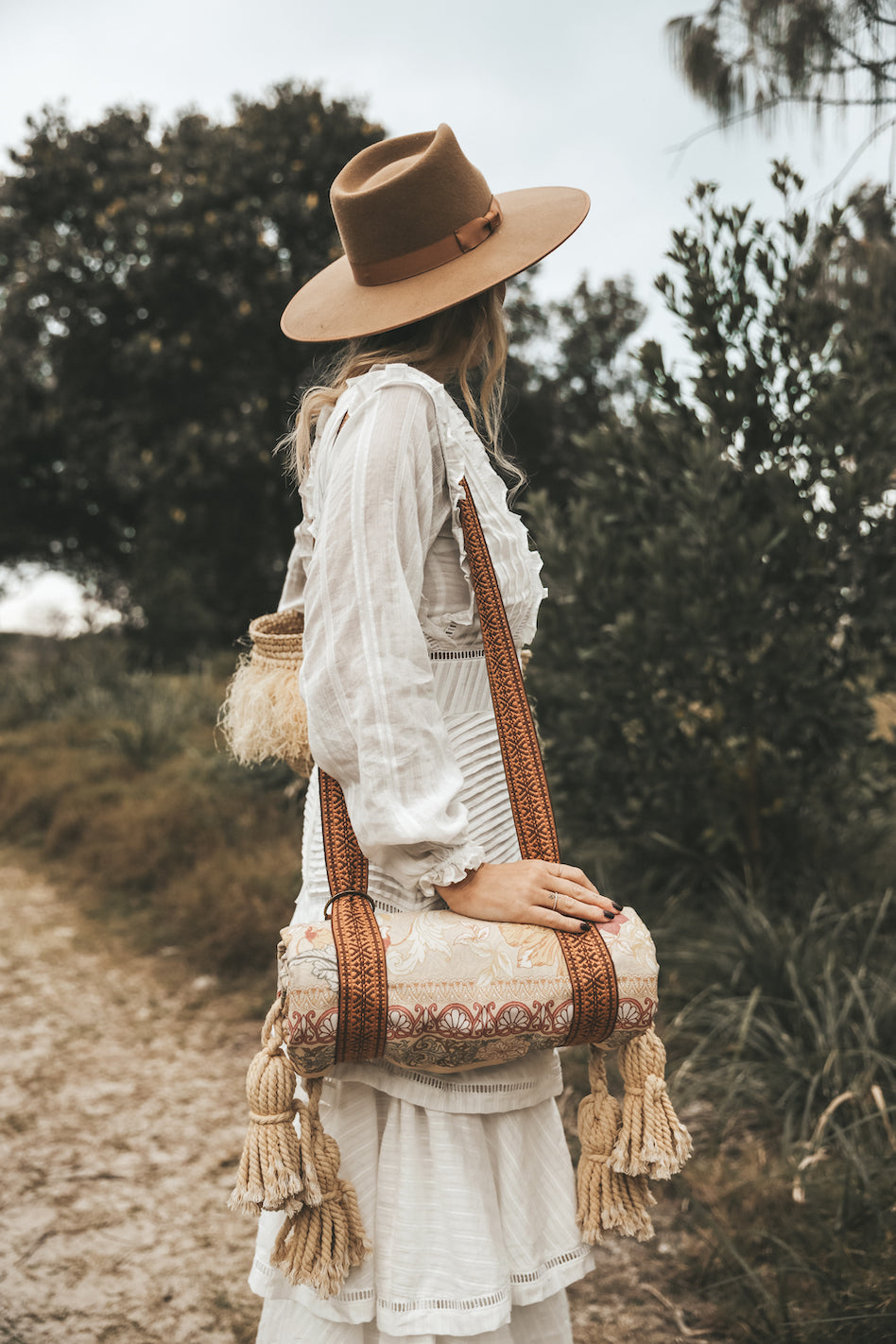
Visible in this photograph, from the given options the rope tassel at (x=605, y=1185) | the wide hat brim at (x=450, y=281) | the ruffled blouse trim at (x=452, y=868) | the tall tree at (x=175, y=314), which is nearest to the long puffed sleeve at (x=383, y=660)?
the ruffled blouse trim at (x=452, y=868)

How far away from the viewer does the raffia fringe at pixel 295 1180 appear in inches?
49.3

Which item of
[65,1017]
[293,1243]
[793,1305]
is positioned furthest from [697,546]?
[65,1017]

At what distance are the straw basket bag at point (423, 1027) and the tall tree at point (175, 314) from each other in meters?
10.3

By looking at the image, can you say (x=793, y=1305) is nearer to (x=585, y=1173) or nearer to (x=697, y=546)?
(x=585, y=1173)

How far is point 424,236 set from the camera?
1.49 metres

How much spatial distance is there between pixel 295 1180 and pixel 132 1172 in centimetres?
215

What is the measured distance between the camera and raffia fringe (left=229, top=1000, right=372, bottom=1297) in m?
1.25

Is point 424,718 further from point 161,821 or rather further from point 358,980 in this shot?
point 161,821

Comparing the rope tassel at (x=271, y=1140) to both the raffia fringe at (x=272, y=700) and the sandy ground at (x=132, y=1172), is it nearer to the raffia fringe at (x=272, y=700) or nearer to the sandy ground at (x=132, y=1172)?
the raffia fringe at (x=272, y=700)

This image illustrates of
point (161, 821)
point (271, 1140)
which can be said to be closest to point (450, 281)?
point (271, 1140)

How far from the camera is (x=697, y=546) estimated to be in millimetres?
3539

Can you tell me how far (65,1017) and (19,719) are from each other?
5.80 meters

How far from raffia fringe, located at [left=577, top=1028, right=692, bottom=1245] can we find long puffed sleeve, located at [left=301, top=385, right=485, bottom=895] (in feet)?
1.19

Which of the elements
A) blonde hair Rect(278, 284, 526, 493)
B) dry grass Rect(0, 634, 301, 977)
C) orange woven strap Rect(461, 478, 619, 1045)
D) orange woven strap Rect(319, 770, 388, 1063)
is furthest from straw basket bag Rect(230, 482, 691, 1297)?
dry grass Rect(0, 634, 301, 977)
